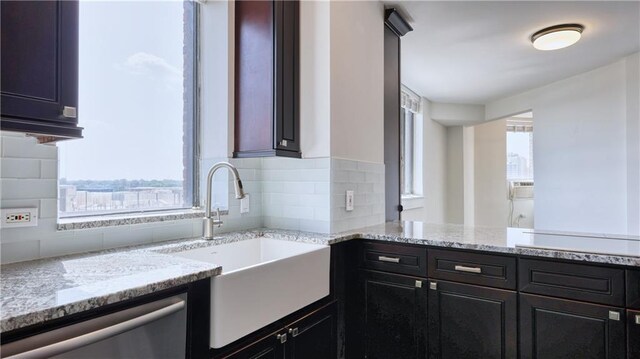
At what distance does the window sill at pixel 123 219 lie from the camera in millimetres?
1444

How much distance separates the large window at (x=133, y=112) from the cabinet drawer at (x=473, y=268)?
1428 millimetres

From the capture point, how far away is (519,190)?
6.71 m

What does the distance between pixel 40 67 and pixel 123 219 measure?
76cm

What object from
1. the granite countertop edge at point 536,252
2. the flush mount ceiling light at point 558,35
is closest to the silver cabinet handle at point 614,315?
the granite countertop edge at point 536,252

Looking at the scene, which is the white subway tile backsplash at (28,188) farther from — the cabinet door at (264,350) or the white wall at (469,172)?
the white wall at (469,172)

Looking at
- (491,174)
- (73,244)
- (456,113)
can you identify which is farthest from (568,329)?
(491,174)

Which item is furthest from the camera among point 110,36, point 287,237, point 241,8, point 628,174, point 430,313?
point 628,174

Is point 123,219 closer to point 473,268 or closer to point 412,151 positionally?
point 473,268

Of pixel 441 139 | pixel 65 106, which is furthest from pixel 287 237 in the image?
pixel 441 139

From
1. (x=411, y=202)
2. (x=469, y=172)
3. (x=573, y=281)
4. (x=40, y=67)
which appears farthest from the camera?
(x=469, y=172)

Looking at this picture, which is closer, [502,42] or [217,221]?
[217,221]

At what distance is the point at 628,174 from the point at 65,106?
15.4ft

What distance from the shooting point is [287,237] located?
199 cm

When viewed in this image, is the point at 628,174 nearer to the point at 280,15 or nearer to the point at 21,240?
the point at 280,15
